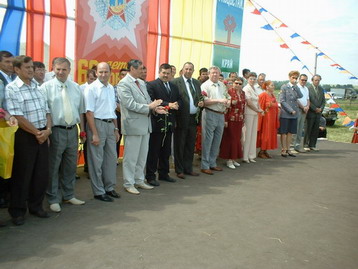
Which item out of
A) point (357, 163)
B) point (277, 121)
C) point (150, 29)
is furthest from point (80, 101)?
point (357, 163)

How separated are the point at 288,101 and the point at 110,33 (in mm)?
4276

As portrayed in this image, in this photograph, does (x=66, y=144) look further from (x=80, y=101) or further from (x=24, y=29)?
(x=24, y=29)

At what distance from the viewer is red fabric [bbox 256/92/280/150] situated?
7734 mm

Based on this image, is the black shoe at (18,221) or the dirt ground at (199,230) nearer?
the dirt ground at (199,230)

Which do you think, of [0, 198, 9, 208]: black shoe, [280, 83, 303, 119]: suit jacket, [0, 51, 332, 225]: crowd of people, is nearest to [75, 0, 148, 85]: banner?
[0, 51, 332, 225]: crowd of people

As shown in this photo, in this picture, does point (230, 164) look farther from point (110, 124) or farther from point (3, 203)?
point (3, 203)

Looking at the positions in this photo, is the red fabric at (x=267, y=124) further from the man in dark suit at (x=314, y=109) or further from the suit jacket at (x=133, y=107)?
the suit jacket at (x=133, y=107)

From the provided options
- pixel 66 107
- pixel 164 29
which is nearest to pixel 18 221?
pixel 66 107

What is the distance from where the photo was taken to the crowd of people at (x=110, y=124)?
368 cm

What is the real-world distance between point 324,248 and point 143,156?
261cm

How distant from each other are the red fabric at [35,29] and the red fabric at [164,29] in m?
2.50

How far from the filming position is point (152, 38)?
7.04m

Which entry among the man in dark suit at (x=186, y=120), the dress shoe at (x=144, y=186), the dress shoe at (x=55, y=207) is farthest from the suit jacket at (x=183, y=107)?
the dress shoe at (x=55, y=207)

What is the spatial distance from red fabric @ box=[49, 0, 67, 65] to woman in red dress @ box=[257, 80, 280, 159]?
13.7 ft
